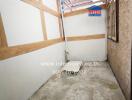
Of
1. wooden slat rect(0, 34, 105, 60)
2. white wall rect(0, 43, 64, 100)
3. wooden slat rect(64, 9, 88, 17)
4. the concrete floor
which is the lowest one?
the concrete floor

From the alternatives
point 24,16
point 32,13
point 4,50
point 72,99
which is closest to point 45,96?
point 72,99

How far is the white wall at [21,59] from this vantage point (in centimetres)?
159

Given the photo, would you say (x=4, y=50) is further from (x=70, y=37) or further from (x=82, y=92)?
(x=70, y=37)

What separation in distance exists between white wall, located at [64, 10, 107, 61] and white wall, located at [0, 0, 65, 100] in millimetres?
1900

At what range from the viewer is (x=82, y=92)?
7.02ft

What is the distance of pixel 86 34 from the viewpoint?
13.7 ft

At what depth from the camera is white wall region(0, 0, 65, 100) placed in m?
1.59

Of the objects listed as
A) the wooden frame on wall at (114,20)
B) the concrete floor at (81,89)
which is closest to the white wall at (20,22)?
the concrete floor at (81,89)

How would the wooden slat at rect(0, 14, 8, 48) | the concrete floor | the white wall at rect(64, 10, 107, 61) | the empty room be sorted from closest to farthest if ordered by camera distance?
1. the wooden slat at rect(0, 14, 8, 48)
2. the empty room
3. the concrete floor
4. the white wall at rect(64, 10, 107, 61)

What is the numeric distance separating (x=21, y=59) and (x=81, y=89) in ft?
4.48

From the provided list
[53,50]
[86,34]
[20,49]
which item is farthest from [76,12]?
[20,49]

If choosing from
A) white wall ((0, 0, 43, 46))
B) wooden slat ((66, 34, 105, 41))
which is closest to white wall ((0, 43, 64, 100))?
white wall ((0, 0, 43, 46))

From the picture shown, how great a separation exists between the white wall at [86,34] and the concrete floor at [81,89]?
154cm

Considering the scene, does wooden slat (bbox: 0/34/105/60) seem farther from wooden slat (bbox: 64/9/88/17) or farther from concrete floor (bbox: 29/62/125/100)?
wooden slat (bbox: 64/9/88/17)
